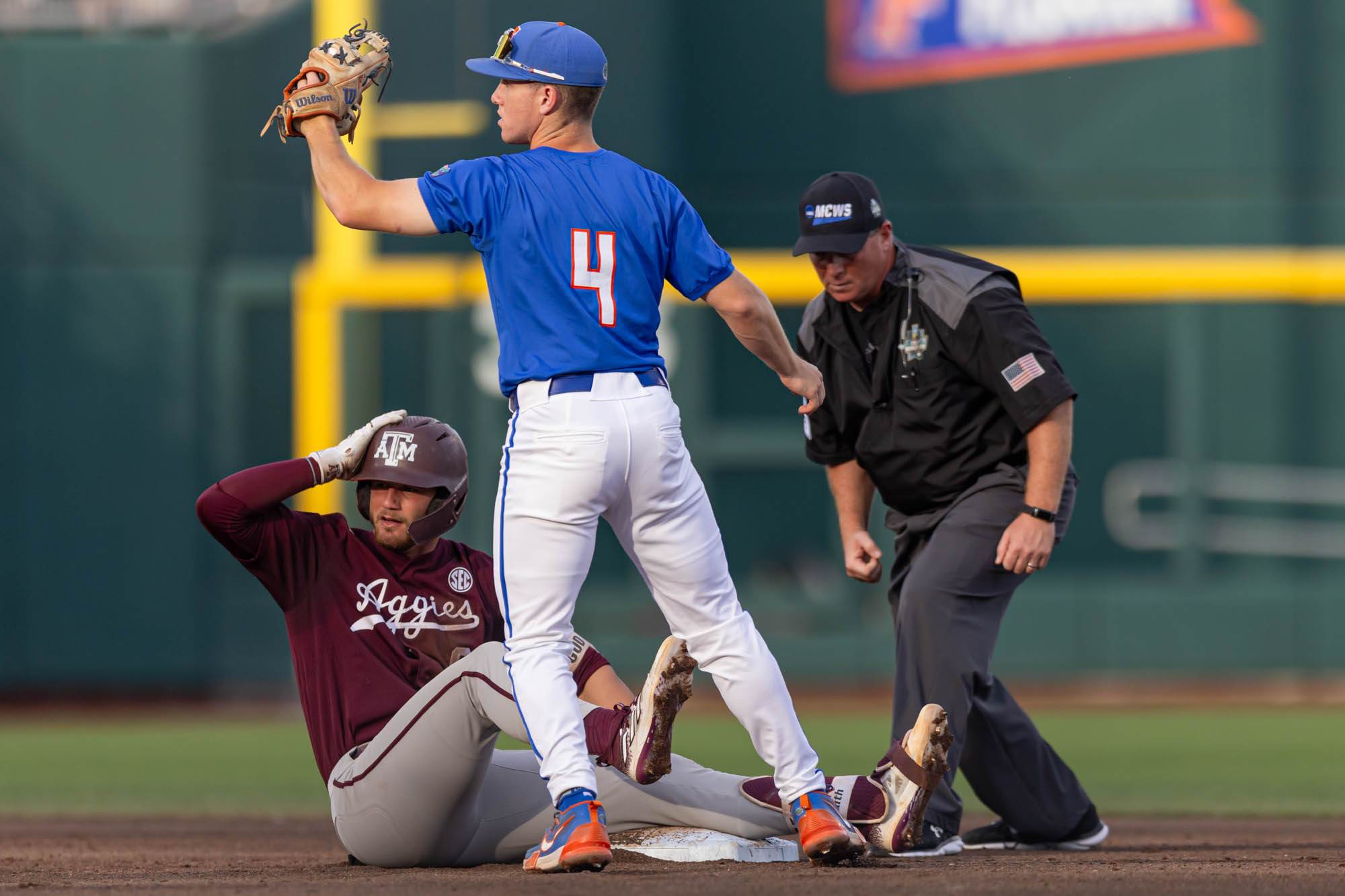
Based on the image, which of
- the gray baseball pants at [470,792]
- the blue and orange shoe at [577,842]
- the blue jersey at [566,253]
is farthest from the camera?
the gray baseball pants at [470,792]

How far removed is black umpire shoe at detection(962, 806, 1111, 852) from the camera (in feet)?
13.0

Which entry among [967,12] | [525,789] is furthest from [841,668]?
[525,789]

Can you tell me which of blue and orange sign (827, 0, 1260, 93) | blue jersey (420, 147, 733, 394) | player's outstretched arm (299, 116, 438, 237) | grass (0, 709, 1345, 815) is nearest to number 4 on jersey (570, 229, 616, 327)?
blue jersey (420, 147, 733, 394)

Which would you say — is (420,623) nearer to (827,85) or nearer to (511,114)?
(511,114)

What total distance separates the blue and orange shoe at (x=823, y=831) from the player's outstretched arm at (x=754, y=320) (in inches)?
32.4

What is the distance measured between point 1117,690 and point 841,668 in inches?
74.2

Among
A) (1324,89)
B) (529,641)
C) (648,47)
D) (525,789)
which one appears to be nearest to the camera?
(529,641)

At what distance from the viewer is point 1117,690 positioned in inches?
423

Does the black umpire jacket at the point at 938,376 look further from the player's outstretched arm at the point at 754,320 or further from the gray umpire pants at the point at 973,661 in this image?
the player's outstretched arm at the point at 754,320

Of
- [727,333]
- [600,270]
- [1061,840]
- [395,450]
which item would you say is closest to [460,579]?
[395,450]

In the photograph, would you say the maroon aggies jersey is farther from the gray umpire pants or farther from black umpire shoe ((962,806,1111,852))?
black umpire shoe ((962,806,1111,852))

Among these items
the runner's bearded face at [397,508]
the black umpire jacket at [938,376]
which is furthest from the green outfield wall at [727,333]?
the runner's bearded face at [397,508]

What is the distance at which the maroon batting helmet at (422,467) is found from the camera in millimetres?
3420

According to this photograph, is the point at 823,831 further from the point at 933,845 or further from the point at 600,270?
the point at 600,270
